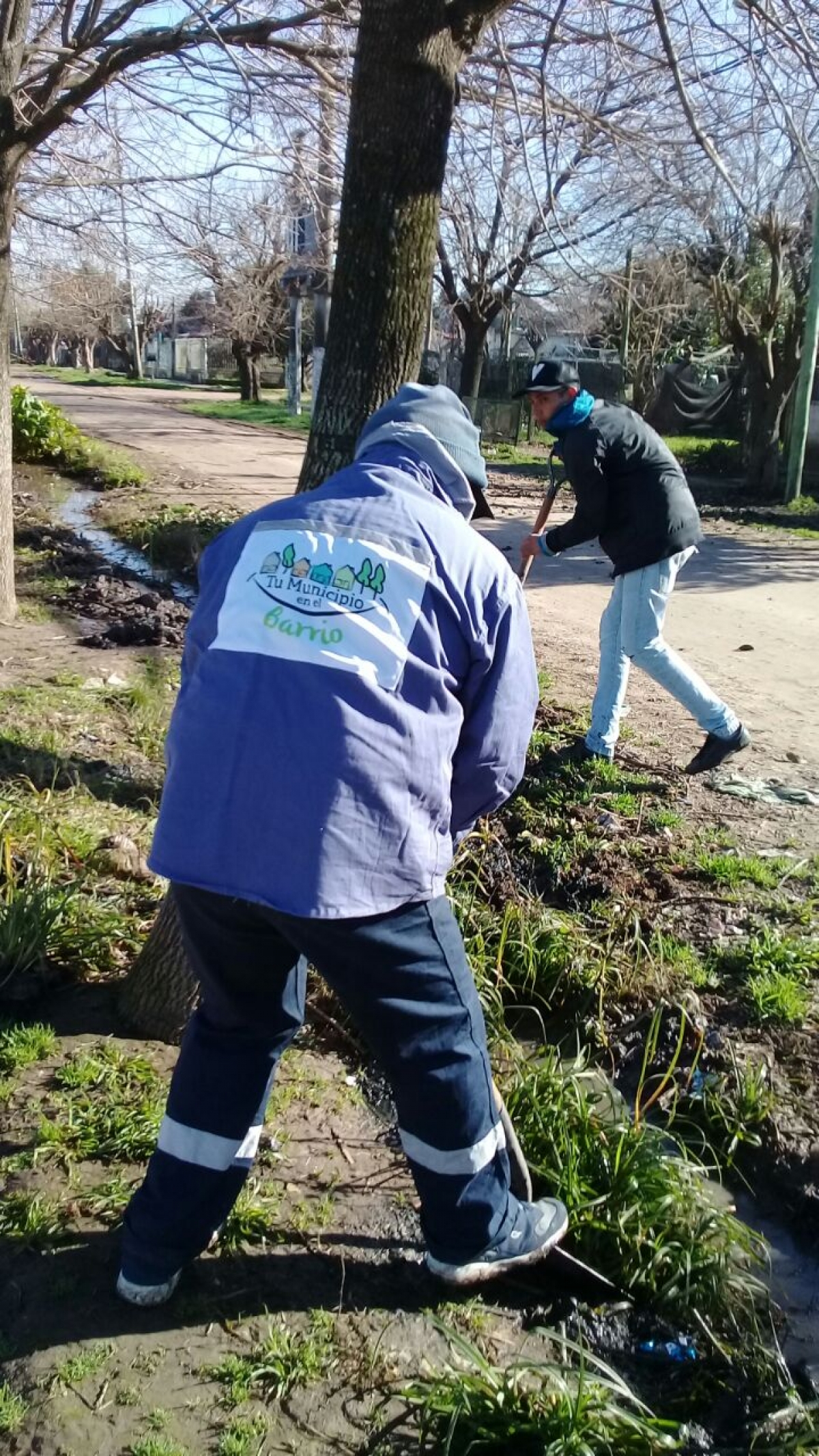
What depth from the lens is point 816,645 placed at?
842 centimetres

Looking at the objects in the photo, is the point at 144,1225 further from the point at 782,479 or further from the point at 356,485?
the point at 782,479

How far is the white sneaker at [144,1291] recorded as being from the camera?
2484 mm

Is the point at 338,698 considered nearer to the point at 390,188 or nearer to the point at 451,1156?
the point at 451,1156

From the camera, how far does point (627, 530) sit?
5500 mm

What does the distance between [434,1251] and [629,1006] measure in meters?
1.51

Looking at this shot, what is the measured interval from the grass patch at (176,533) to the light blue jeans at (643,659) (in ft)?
19.2

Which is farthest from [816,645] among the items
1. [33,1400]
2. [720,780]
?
[33,1400]

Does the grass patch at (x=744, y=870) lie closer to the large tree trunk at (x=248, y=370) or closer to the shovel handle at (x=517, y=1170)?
the shovel handle at (x=517, y=1170)

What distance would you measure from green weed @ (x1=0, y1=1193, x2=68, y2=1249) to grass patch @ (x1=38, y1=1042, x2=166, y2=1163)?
0.55 feet

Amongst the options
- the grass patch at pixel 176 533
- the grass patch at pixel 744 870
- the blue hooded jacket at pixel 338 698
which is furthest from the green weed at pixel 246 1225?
the grass patch at pixel 176 533

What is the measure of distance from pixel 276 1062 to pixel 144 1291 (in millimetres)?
538

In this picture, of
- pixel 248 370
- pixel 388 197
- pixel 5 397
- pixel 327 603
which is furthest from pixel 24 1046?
pixel 248 370

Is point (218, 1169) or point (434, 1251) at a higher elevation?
point (218, 1169)

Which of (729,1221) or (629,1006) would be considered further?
(629,1006)
